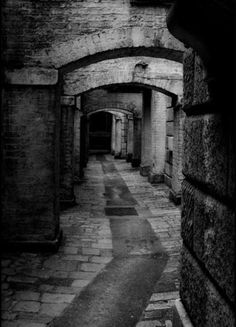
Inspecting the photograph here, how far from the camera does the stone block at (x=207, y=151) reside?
180cm

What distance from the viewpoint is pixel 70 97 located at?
1010 cm

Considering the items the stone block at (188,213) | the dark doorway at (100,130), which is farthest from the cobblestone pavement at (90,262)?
the dark doorway at (100,130)

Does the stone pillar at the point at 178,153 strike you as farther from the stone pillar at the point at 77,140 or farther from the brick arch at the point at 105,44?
the brick arch at the point at 105,44

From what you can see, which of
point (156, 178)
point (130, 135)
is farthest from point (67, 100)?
point (130, 135)

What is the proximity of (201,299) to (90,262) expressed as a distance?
3.83 metres

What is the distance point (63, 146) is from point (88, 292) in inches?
221

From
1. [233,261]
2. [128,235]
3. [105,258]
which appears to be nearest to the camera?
[233,261]

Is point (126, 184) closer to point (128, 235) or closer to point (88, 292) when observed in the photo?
point (128, 235)

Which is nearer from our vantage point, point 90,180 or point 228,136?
point 228,136

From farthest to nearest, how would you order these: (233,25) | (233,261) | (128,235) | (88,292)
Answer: (128,235) → (88,292) → (233,261) → (233,25)

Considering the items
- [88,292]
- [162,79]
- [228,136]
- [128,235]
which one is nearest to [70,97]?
[162,79]

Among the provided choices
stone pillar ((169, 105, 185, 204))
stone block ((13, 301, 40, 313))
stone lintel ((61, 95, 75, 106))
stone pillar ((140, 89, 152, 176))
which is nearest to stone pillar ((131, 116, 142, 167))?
stone pillar ((140, 89, 152, 176))

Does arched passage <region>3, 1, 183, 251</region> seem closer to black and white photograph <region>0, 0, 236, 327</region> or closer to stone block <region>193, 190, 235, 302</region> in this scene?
black and white photograph <region>0, 0, 236, 327</region>

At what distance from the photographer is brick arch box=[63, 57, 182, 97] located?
9.99m
